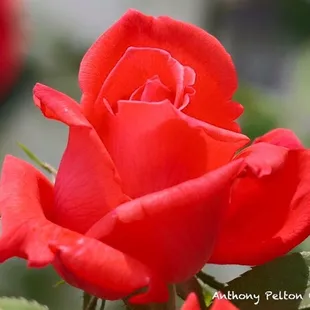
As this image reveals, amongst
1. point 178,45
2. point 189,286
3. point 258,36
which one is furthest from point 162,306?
point 258,36

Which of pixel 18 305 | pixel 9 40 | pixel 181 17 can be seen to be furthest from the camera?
pixel 181 17

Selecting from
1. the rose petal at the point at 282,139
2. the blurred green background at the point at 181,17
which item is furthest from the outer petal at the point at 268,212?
the blurred green background at the point at 181,17

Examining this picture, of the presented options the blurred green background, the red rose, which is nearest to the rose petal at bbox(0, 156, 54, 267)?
the blurred green background

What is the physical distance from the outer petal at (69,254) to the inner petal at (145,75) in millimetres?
69

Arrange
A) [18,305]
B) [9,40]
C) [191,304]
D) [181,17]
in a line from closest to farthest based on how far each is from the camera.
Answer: [191,304] → [18,305] → [9,40] → [181,17]

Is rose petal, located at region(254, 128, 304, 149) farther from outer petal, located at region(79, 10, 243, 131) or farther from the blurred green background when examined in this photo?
the blurred green background

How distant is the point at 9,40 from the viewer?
3.51 ft

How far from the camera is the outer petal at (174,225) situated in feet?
Answer: 0.97

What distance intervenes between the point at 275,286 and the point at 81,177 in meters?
0.11

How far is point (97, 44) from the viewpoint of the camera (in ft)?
1.18

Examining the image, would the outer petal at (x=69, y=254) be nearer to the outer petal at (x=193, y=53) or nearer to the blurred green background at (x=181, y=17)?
the outer petal at (x=193, y=53)

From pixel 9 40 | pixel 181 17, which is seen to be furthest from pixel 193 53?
pixel 181 17

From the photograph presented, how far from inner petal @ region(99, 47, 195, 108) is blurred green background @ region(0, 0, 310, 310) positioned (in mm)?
369

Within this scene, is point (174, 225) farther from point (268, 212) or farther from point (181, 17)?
point (181, 17)
